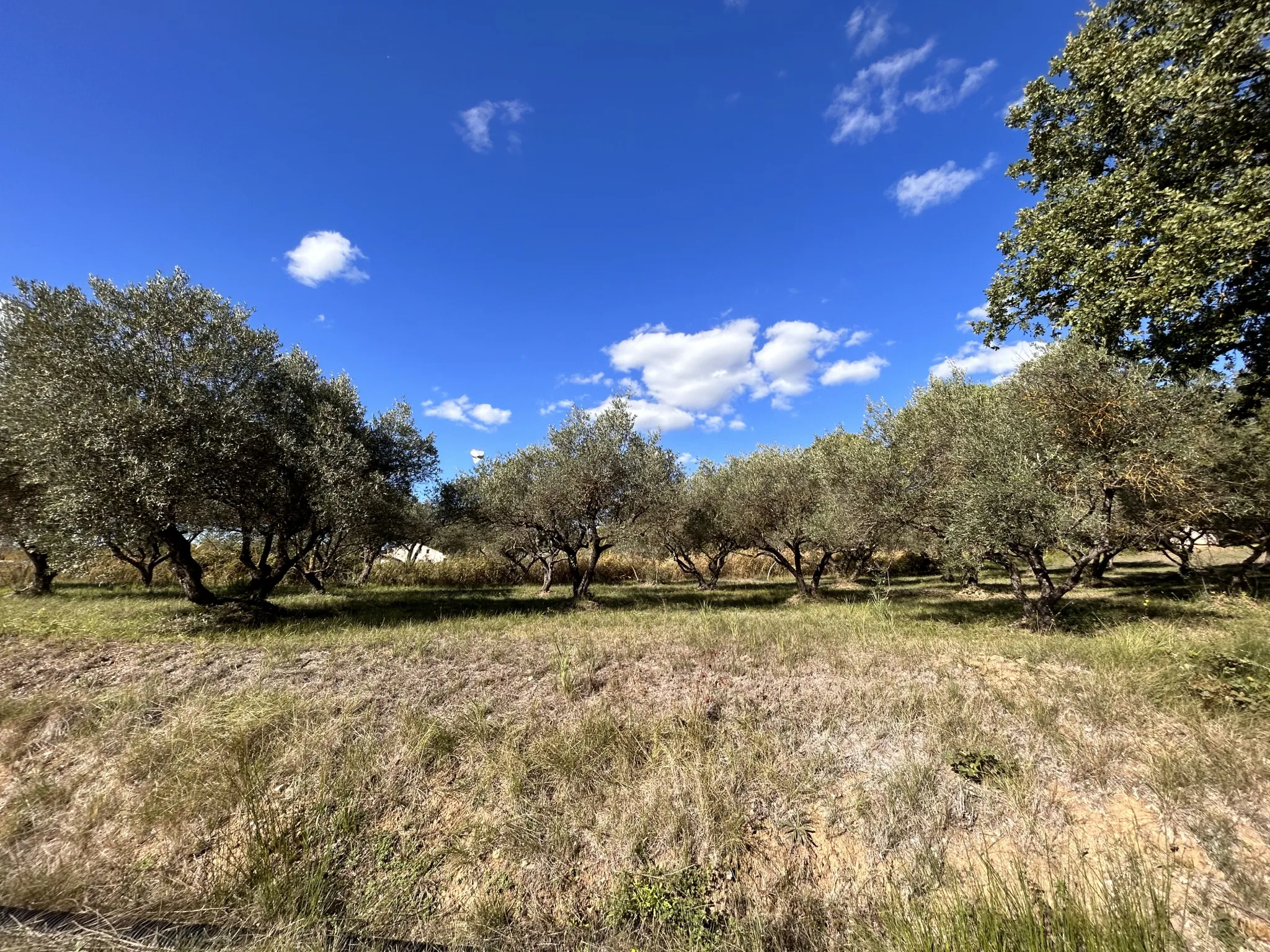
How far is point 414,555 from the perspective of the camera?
38.0 m

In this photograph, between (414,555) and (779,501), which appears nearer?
(779,501)

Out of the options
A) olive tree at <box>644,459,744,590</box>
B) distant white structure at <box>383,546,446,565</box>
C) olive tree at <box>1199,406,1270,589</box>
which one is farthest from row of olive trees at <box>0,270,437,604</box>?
olive tree at <box>1199,406,1270,589</box>

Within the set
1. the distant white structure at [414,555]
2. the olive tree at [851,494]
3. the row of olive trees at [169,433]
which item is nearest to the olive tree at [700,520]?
the olive tree at [851,494]

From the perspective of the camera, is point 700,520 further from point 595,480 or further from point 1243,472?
point 1243,472

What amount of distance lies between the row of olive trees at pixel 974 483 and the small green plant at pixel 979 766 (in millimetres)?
8026

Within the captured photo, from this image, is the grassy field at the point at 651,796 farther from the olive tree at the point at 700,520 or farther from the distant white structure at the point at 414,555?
the distant white structure at the point at 414,555

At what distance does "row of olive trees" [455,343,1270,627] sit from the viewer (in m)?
12.4

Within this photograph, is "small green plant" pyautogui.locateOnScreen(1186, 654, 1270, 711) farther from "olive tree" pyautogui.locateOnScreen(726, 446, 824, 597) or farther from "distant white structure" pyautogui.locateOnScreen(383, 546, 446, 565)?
"distant white structure" pyautogui.locateOnScreen(383, 546, 446, 565)

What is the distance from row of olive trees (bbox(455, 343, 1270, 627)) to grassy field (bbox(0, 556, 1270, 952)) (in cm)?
362

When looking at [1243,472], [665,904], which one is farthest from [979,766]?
[1243,472]

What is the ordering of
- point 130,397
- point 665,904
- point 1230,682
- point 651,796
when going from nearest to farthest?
point 665,904 < point 651,796 < point 1230,682 < point 130,397

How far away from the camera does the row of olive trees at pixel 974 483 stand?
12.4 m

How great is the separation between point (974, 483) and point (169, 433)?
22440 mm

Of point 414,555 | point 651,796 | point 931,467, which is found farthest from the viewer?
point 414,555
